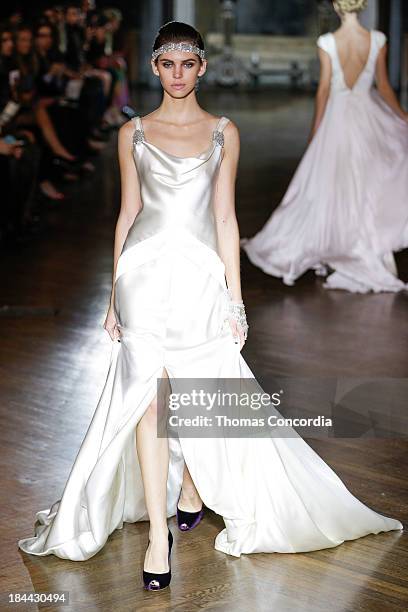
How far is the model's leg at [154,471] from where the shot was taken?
10.5 ft

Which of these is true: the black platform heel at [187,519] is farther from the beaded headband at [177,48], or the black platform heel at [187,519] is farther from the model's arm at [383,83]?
the model's arm at [383,83]

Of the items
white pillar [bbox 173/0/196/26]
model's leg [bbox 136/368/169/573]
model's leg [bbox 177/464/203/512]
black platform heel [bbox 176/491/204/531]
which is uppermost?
model's leg [bbox 136/368/169/573]

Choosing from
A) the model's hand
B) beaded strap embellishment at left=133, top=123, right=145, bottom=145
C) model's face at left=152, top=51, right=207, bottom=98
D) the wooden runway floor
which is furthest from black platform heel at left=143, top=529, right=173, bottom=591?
model's face at left=152, top=51, right=207, bottom=98

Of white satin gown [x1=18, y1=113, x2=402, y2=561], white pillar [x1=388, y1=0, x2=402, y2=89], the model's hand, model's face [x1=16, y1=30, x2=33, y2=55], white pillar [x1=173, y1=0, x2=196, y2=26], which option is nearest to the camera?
white satin gown [x1=18, y1=113, x2=402, y2=561]

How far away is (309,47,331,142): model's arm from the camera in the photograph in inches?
281

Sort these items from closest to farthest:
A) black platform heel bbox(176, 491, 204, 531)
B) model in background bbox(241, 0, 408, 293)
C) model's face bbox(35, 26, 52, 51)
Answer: black platform heel bbox(176, 491, 204, 531) < model in background bbox(241, 0, 408, 293) < model's face bbox(35, 26, 52, 51)

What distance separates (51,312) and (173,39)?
327cm

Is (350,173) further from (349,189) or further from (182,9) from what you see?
(182,9)

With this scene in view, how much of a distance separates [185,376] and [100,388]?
5.84 ft

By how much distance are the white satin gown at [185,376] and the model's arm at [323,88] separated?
4.00 metres

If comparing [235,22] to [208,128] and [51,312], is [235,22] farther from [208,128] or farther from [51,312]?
[208,128]

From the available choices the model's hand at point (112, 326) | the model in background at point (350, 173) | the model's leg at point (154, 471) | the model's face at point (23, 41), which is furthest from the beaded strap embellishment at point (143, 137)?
the model's face at point (23, 41)

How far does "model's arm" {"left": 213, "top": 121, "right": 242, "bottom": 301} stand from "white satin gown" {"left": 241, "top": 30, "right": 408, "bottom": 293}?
3.72m

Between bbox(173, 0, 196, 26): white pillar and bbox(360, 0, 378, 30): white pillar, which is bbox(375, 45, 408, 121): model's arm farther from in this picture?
bbox(173, 0, 196, 26): white pillar
